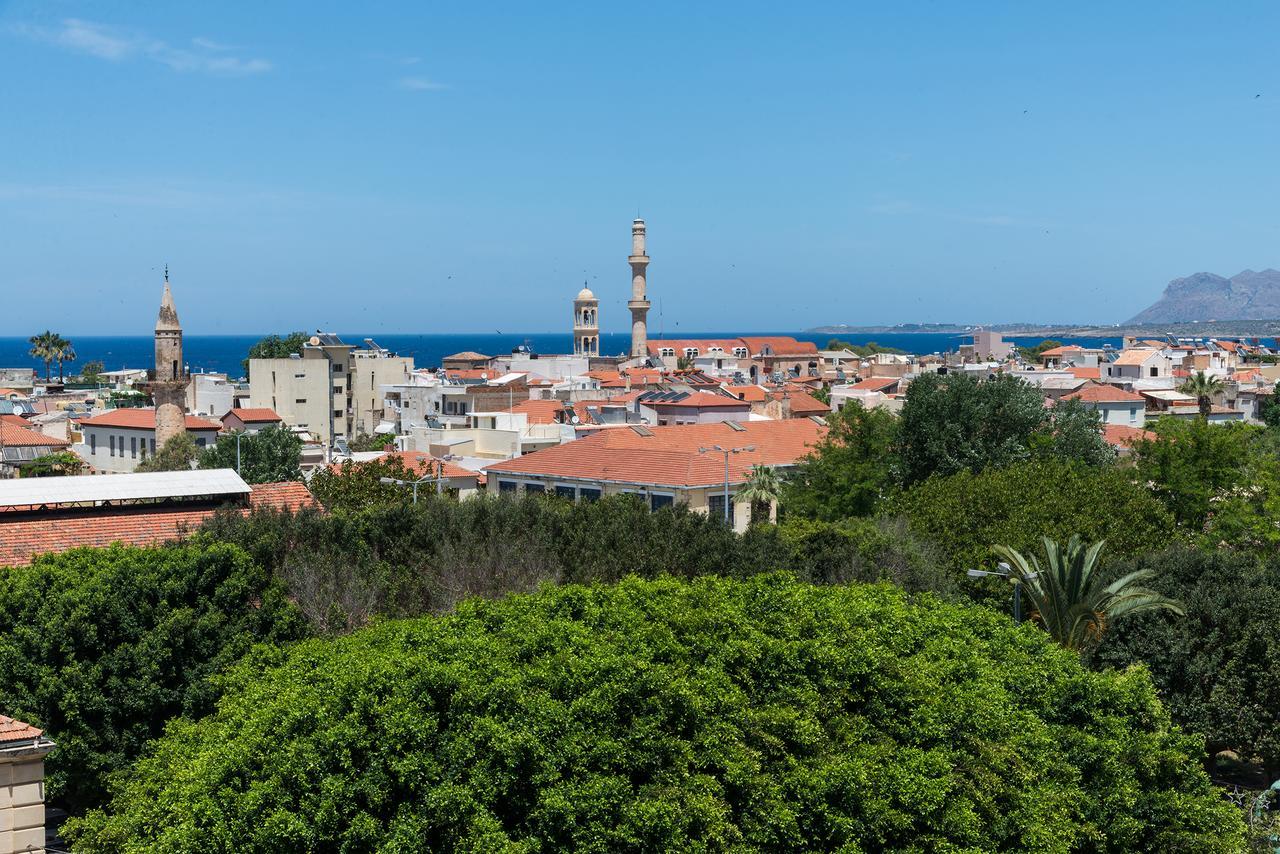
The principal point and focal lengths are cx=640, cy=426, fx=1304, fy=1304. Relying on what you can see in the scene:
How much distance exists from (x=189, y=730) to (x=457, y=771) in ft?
16.9

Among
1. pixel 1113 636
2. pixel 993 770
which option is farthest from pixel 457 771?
pixel 1113 636

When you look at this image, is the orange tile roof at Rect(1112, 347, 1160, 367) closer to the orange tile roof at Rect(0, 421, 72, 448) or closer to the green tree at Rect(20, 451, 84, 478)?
the orange tile roof at Rect(0, 421, 72, 448)

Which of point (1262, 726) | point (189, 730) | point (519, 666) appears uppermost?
point (519, 666)

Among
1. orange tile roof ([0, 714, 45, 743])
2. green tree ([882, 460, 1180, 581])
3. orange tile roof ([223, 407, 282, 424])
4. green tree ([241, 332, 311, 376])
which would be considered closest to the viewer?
orange tile roof ([0, 714, 45, 743])

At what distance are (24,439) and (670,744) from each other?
6188 cm

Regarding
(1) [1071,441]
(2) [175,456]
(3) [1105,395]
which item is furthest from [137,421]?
(3) [1105,395]

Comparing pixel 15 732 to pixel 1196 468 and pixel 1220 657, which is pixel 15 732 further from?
pixel 1196 468

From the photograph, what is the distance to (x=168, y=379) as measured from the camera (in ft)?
217

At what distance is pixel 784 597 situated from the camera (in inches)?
710

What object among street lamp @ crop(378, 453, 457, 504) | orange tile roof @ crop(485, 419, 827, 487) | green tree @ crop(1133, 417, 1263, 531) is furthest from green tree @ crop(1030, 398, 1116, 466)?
street lamp @ crop(378, 453, 457, 504)

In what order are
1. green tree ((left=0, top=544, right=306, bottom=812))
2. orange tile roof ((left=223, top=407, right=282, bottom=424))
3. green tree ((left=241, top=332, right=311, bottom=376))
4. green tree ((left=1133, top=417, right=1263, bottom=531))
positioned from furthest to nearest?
green tree ((left=241, top=332, right=311, bottom=376)) < orange tile roof ((left=223, top=407, right=282, bottom=424)) < green tree ((left=1133, top=417, right=1263, bottom=531)) < green tree ((left=0, top=544, right=306, bottom=812))

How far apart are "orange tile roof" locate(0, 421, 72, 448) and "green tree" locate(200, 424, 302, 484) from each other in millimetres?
14687

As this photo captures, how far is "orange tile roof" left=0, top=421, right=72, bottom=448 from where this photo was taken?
216 feet

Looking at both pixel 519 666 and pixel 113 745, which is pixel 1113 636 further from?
pixel 113 745
